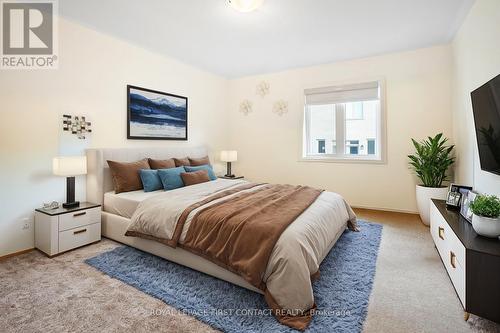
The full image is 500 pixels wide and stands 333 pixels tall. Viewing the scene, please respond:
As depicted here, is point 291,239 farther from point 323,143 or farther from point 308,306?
point 323,143

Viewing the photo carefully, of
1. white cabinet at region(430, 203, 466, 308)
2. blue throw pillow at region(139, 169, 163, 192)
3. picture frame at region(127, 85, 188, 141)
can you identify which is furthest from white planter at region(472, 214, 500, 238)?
picture frame at region(127, 85, 188, 141)

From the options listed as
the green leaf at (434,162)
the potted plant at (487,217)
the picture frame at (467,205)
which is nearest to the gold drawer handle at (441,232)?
the picture frame at (467,205)

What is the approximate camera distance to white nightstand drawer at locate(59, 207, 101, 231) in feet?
8.68

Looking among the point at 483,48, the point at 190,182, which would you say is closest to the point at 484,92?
the point at 483,48

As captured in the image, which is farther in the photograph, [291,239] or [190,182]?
[190,182]

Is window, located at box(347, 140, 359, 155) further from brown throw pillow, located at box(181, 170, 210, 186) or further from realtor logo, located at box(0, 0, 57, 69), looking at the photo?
realtor logo, located at box(0, 0, 57, 69)

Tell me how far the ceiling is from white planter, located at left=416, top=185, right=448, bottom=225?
2.14 metres

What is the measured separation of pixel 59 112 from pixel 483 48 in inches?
181

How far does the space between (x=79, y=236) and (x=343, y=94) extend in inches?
178

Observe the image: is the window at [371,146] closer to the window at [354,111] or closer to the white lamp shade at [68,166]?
the window at [354,111]

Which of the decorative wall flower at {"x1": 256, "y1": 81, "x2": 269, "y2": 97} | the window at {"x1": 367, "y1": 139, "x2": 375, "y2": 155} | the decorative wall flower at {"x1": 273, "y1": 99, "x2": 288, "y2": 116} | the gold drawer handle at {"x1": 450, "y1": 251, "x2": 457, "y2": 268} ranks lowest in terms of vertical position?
the gold drawer handle at {"x1": 450, "y1": 251, "x2": 457, "y2": 268}

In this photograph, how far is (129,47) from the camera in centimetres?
366

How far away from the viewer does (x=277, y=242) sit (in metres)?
1.79

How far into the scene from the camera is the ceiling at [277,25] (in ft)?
8.85
